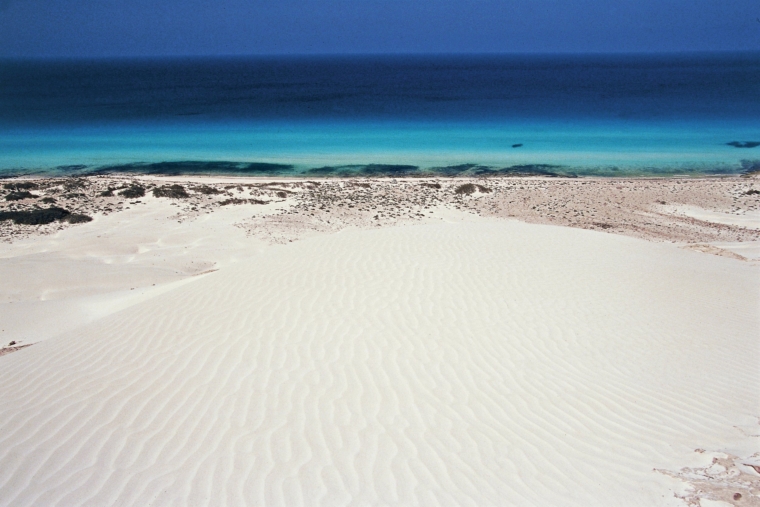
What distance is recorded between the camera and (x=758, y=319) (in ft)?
25.4

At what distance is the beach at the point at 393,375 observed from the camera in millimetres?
3898

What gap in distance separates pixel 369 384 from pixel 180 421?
188 cm

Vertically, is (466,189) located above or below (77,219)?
above

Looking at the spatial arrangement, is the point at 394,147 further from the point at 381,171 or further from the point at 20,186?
the point at 20,186

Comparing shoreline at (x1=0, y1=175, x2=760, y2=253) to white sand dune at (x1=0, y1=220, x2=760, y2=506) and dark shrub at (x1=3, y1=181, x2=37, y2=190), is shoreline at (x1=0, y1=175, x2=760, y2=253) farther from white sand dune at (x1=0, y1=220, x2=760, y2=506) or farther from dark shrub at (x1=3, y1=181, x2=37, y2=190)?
white sand dune at (x1=0, y1=220, x2=760, y2=506)

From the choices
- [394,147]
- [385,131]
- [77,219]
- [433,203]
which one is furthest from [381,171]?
[77,219]

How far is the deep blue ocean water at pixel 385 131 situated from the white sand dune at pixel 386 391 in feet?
61.8

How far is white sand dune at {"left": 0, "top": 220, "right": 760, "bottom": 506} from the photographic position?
3869 millimetres

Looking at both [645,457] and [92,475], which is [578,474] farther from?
[92,475]

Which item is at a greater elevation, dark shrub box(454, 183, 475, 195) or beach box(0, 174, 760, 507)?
dark shrub box(454, 183, 475, 195)

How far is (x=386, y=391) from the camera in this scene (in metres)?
5.09

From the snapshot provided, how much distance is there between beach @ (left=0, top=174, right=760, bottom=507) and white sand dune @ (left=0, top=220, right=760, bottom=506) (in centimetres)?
2

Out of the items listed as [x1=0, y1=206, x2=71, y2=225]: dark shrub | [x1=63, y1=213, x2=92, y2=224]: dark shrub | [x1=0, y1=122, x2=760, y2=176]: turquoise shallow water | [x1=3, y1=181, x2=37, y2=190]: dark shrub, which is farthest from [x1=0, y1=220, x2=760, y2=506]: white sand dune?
[x1=0, y1=122, x2=760, y2=176]: turquoise shallow water

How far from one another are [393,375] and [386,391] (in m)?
0.32
